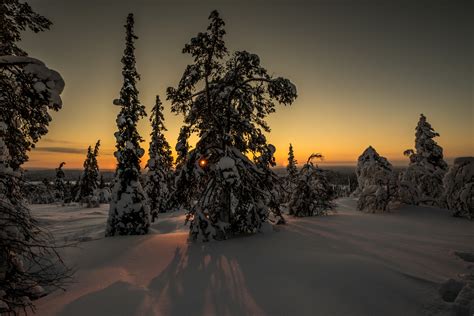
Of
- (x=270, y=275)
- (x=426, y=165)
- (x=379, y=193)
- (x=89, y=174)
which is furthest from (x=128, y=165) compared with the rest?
(x=89, y=174)

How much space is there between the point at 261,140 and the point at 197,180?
303 cm

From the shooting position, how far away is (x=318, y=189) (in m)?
17.0

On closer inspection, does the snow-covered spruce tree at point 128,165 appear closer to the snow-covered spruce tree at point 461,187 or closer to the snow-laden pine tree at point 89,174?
the snow-covered spruce tree at point 461,187

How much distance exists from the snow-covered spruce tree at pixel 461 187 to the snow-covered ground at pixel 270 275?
5683mm

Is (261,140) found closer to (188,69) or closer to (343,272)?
(188,69)

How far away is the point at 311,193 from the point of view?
1667 centimetres

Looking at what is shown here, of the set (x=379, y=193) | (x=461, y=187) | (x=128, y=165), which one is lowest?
(x=379, y=193)

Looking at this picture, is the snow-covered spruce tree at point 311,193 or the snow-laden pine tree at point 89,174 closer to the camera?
the snow-covered spruce tree at point 311,193

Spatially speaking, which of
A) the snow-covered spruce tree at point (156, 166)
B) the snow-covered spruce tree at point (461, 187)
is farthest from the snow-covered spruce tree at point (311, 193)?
the snow-covered spruce tree at point (156, 166)

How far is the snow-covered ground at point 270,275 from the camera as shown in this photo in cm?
444

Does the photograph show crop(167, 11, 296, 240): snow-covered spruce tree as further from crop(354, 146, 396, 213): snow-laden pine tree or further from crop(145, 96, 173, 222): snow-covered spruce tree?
crop(145, 96, 173, 222): snow-covered spruce tree

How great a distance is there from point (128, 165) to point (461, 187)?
19166mm

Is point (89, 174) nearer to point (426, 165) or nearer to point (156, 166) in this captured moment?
point (156, 166)

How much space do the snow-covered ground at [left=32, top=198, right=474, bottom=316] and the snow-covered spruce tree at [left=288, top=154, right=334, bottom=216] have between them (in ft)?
24.5
